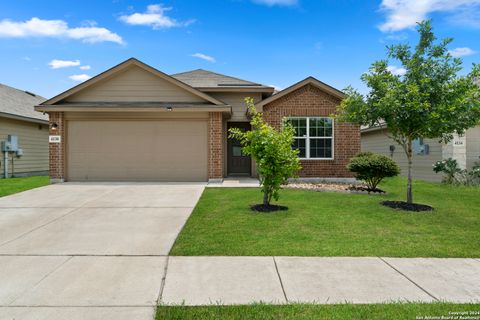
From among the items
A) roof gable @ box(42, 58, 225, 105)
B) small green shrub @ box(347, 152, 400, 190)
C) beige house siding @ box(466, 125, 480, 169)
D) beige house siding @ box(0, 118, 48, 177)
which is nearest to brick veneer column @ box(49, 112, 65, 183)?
roof gable @ box(42, 58, 225, 105)

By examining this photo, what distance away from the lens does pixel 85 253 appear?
4922mm

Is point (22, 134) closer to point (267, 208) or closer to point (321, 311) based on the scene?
point (267, 208)

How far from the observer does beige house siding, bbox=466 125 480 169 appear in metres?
14.1

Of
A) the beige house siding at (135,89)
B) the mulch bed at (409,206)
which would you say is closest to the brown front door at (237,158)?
the beige house siding at (135,89)

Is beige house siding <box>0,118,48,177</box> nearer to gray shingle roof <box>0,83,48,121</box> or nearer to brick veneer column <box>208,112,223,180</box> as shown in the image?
gray shingle roof <box>0,83,48,121</box>

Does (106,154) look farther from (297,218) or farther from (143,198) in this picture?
(297,218)

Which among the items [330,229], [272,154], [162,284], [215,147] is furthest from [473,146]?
[162,284]

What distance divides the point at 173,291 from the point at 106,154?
11433 millimetres

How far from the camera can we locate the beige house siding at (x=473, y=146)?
46.3 ft

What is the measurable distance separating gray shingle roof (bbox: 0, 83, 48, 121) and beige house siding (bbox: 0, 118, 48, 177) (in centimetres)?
52

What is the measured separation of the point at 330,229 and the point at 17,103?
20.1m

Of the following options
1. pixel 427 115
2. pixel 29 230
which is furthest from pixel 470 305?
pixel 29 230

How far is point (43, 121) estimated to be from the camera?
18859mm

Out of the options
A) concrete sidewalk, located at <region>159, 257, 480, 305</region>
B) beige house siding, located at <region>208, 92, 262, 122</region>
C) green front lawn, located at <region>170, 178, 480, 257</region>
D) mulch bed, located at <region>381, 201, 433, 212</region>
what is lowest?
concrete sidewalk, located at <region>159, 257, 480, 305</region>
